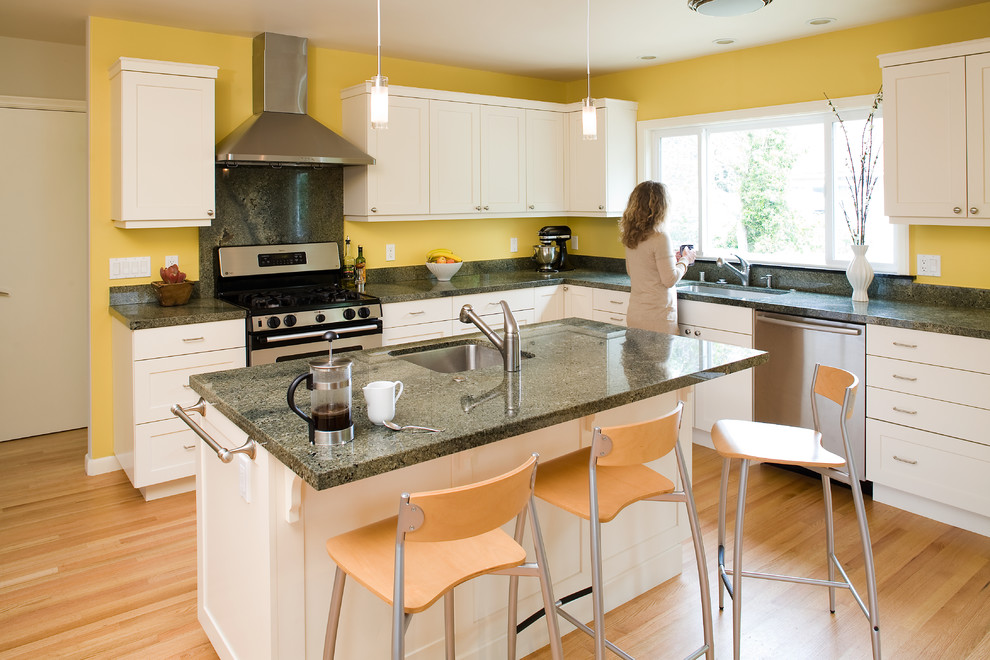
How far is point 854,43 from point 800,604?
3.13m

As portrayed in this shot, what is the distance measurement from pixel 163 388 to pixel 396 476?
211cm

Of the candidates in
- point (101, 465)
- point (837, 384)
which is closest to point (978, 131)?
point (837, 384)

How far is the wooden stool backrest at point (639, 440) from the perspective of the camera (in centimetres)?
196

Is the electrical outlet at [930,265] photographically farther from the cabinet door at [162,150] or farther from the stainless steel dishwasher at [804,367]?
the cabinet door at [162,150]

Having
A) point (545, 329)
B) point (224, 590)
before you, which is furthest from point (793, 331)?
point (224, 590)

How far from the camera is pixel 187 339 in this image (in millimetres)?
3695

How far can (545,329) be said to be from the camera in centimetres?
324

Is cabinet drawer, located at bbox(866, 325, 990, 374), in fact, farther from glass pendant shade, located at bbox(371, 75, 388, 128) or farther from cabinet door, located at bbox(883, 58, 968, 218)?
glass pendant shade, located at bbox(371, 75, 388, 128)

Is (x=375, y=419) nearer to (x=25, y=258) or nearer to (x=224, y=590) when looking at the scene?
(x=224, y=590)

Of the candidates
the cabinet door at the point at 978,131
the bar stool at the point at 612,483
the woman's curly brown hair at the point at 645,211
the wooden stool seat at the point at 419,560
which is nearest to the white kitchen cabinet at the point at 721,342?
the woman's curly brown hair at the point at 645,211

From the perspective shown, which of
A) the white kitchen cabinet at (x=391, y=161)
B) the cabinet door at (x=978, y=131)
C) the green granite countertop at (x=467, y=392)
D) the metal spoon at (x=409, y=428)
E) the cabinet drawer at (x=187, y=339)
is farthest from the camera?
the white kitchen cabinet at (x=391, y=161)

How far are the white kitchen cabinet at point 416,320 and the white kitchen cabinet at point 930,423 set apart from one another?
2379mm

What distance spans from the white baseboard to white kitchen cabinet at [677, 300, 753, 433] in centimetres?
336

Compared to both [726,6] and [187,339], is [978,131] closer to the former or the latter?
[726,6]
